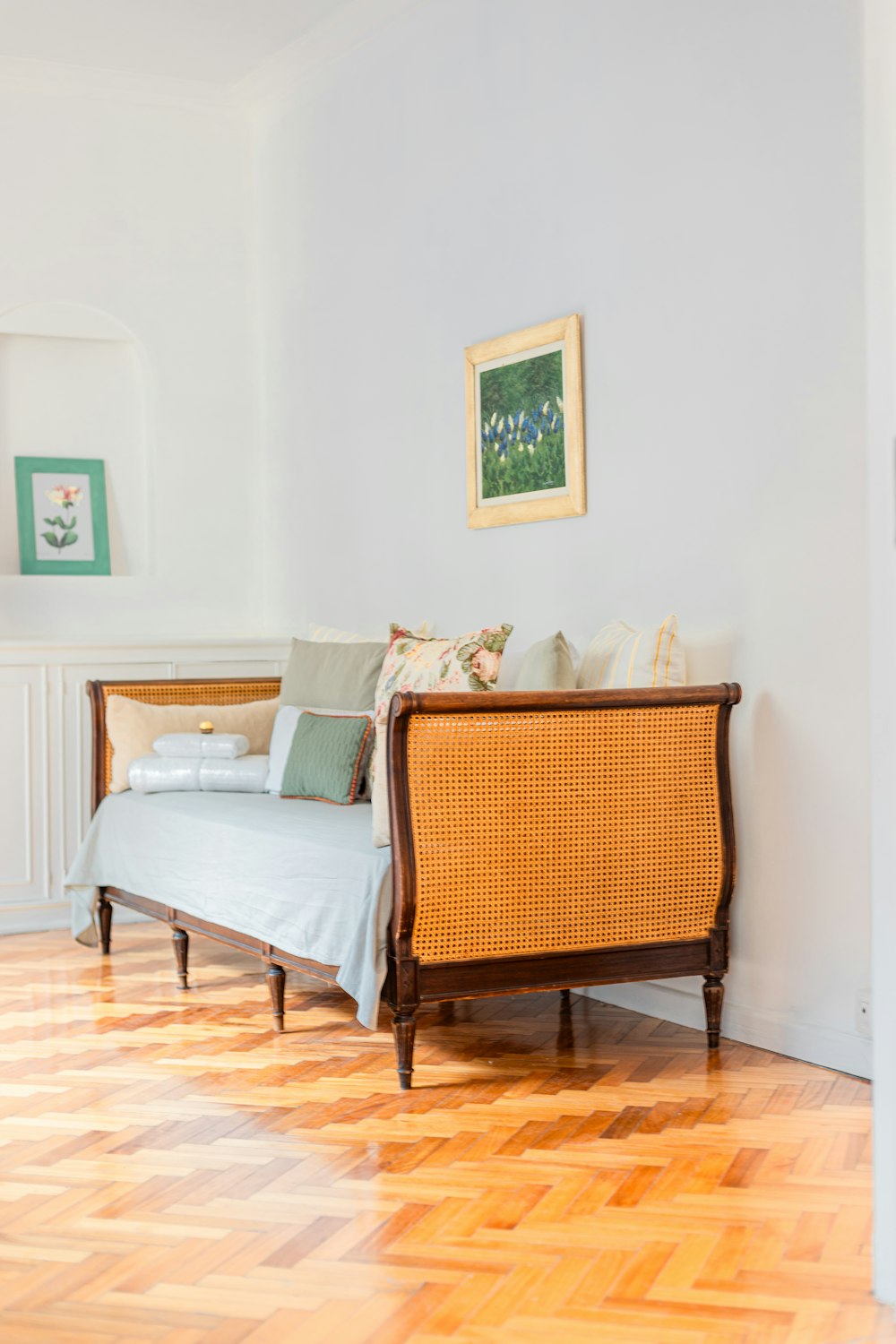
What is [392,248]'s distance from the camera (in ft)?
16.8

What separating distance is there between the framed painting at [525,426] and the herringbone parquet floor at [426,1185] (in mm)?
1474

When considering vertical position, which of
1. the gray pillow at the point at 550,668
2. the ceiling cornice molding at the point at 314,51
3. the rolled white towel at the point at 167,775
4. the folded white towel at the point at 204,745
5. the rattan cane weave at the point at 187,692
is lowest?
the rolled white towel at the point at 167,775

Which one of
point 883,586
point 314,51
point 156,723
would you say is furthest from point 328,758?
point 314,51

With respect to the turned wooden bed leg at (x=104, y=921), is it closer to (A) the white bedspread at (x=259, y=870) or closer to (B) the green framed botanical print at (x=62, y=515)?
(A) the white bedspread at (x=259, y=870)

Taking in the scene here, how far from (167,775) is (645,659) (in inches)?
69.1

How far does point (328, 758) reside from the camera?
4.27m

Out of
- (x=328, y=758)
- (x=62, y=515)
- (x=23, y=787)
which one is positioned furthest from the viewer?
(x=62, y=515)

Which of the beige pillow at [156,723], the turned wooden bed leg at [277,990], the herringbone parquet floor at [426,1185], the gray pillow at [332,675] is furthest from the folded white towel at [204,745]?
the turned wooden bed leg at [277,990]

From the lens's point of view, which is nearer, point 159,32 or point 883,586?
point 883,586

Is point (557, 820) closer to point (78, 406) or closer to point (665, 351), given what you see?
point (665, 351)

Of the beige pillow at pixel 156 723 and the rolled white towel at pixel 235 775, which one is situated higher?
the beige pillow at pixel 156 723

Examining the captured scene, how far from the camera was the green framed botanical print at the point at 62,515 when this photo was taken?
5.84 metres

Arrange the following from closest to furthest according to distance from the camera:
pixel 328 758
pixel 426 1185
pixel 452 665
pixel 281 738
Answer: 1. pixel 426 1185
2. pixel 452 665
3. pixel 328 758
4. pixel 281 738

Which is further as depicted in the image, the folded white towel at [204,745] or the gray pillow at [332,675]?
the folded white towel at [204,745]
